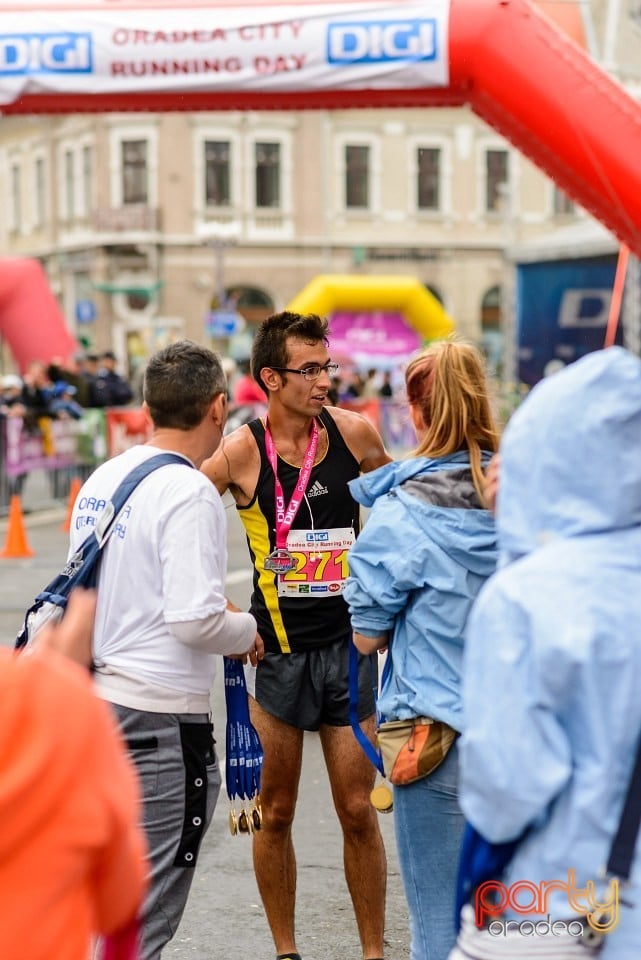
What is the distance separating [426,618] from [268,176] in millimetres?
49450

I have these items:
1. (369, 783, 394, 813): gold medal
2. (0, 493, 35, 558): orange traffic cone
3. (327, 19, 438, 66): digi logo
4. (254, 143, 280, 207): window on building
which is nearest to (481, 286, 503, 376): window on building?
(254, 143, 280, 207): window on building

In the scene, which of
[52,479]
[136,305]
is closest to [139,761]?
[52,479]

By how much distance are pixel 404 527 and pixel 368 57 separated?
5.56m

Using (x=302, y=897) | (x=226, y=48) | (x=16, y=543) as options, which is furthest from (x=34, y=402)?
(x=302, y=897)

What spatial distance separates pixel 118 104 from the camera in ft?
28.5

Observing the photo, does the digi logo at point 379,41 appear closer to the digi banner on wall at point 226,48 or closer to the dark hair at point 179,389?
the digi banner on wall at point 226,48

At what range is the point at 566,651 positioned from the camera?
2086mm

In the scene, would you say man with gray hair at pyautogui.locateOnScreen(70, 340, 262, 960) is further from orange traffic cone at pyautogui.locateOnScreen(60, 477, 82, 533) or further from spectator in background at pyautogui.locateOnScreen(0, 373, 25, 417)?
spectator in background at pyautogui.locateOnScreen(0, 373, 25, 417)

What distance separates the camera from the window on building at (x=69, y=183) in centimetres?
5284

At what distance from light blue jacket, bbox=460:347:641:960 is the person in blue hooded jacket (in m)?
1.15

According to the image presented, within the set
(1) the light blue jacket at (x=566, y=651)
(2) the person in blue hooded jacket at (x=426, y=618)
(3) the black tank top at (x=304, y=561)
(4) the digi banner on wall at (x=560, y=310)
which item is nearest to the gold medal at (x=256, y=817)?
(3) the black tank top at (x=304, y=561)

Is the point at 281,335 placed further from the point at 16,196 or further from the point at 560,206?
the point at 16,196

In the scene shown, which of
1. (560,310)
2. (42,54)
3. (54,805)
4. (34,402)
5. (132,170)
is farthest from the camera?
(132,170)

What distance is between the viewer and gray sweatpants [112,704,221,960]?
134 inches
